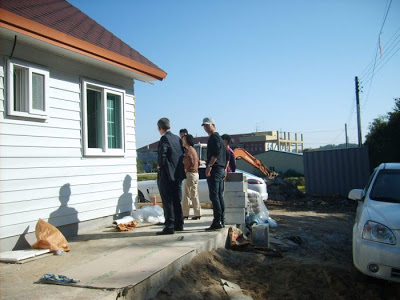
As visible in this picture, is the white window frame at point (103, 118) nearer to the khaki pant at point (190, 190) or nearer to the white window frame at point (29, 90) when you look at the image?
the white window frame at point (29, 90)

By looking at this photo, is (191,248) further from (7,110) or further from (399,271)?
(7,110)

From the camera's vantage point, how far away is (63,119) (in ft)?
21.3

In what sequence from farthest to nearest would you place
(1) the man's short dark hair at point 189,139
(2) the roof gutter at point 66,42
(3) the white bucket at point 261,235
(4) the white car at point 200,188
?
(4) the white car at point 200,188, (1) the man's short dark hair at point 189,139, (3) the white bucket at point 261,235, (2) the roof gutter at point 66,42

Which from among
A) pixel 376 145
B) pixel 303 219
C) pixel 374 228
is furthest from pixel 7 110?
pixel 376 145

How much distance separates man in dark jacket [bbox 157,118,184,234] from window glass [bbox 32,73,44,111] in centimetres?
191

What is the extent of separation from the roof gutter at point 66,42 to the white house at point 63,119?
14 millimetres

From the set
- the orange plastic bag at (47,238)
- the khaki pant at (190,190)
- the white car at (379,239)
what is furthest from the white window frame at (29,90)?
the white car at (379,239)

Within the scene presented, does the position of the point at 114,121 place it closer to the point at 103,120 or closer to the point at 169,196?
the point at 103,120

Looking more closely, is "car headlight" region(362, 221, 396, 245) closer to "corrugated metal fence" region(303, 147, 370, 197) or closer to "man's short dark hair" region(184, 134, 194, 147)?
"man's short dark hair" region(184, 134, 194, 147)

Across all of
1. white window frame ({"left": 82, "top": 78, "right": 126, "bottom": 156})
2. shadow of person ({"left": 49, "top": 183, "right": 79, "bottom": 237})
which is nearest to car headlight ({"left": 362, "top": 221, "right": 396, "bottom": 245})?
shadow of person ({"left": 49, "top": 183, "right": 79, "bottom": 237})

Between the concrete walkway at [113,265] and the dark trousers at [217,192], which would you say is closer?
the concrete walkway at [113,265]

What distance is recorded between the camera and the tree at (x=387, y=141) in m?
18.1

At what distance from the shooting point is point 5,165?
5.34m

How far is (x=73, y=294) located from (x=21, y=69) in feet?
12.2
